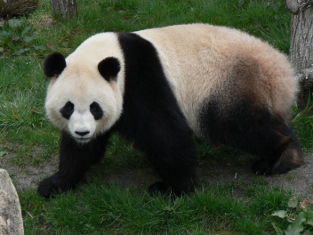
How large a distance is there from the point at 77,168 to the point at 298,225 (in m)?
1.91

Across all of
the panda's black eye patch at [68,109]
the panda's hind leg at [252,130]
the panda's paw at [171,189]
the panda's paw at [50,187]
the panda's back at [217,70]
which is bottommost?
the panda's paw at [50,187]

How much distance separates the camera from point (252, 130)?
4383 mm

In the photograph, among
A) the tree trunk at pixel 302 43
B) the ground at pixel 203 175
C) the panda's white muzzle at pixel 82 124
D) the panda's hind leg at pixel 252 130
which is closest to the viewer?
the panda's white muzzle at pixel 82 124

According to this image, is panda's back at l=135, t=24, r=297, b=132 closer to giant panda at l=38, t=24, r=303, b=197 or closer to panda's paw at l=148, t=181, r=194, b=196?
giant panda at l=38, t=24, r=303, b=197

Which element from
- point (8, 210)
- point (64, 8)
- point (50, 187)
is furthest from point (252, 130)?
point (64, 8)

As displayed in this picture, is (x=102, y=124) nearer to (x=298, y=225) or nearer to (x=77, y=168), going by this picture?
(x=77, y=168)

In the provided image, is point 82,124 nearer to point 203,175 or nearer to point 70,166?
point 70,166

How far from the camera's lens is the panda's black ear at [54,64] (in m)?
3.94

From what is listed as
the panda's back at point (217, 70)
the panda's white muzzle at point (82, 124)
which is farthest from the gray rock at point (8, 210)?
the panda's back at point (217, 70)

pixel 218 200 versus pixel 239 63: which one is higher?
pixel 239 63

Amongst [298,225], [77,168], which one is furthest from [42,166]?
[298,225]

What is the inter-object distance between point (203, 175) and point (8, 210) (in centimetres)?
225

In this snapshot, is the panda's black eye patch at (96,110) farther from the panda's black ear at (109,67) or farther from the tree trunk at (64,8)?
the tree trunk at (64,8)

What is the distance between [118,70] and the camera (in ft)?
13.0
